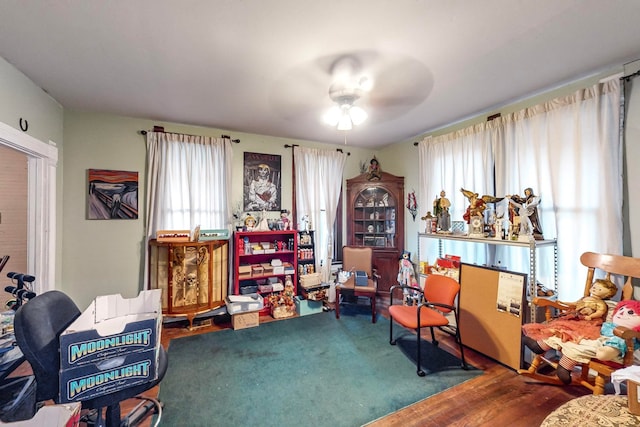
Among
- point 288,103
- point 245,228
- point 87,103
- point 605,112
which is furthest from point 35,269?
point 605,112

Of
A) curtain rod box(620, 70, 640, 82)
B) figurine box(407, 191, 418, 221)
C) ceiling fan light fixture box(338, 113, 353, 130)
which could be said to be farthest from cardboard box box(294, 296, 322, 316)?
curtain rod box(620, 70, 640, 82)

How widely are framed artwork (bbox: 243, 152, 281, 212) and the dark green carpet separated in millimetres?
1756

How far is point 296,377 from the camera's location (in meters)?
2.16

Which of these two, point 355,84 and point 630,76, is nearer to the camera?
point 630,76

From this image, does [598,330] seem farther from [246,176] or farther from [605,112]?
[246,176]

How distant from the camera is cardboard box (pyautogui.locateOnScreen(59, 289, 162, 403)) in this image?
120cm

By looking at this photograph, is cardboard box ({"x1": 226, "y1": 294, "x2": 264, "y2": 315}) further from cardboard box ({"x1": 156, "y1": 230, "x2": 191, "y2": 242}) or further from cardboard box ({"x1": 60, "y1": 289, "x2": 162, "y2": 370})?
cardboard box ({"x1": 60, "y1": 289, "x2": 162, "y2": 370})

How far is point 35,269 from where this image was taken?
245 centimetres

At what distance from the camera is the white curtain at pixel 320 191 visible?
4.02 metres

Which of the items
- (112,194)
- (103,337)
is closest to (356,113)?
(103,337)

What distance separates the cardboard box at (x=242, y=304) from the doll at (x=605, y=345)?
2.82 metres

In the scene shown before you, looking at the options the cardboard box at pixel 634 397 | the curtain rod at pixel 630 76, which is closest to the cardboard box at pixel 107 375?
the cardboard box at pixel 634 397

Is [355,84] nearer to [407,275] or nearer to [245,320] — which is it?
[407,275]

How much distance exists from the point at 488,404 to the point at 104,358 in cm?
244
